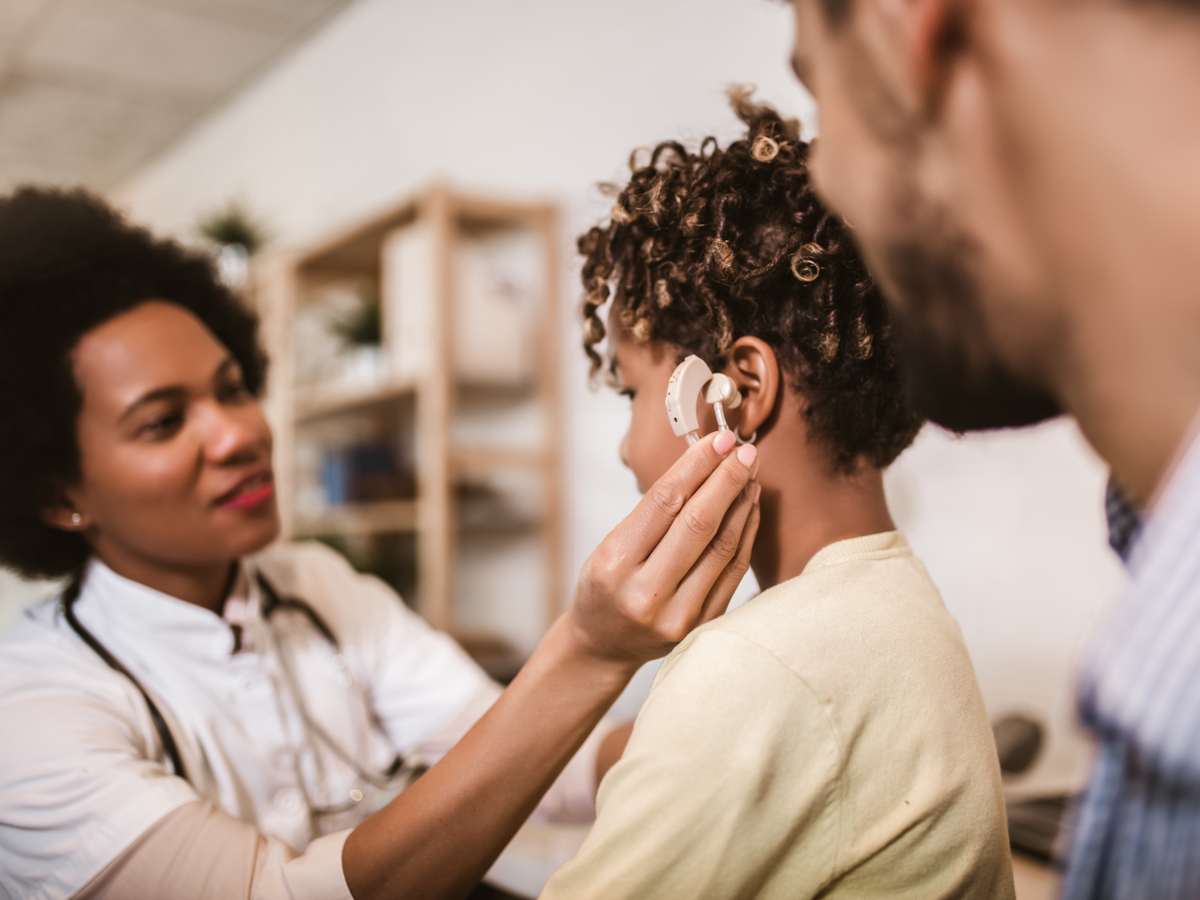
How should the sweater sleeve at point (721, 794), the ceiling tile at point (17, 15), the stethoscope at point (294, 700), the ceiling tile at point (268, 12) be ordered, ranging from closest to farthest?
the sweater sleeve at point (721, 794) → the stethoscope at point (294, 700) → the ceiling tile at point (17, 15) → the ceiling tile at point (268, 12)

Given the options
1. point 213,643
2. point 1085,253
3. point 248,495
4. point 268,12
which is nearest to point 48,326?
point 248,495

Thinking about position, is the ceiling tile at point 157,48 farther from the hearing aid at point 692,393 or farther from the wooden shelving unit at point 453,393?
the hearing aid at point 692,393

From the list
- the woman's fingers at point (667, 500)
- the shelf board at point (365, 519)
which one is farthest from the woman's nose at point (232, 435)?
the shelf board at point (365, 519)

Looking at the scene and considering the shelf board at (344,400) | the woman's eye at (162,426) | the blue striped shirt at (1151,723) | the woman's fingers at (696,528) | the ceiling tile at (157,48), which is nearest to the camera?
the blue striped shirt at (1151,723)

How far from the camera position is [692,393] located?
2.18 feet

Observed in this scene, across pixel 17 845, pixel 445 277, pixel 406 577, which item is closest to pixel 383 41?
pixel 445 277

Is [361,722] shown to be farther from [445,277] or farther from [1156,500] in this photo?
[445,277]

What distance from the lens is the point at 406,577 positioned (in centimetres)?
251

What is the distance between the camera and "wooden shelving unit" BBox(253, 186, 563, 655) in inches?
A: 87.6

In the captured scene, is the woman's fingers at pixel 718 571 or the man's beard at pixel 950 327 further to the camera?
the woman's fingers at pixel 718 571

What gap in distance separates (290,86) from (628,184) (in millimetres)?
3154

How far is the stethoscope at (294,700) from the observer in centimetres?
86

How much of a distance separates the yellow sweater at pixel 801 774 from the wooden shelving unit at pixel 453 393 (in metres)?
1.71

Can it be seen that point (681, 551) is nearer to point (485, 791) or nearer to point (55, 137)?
point (485, 791)
